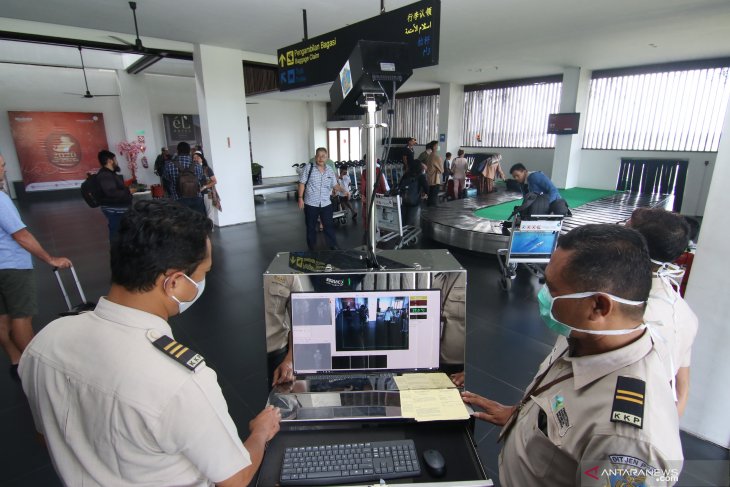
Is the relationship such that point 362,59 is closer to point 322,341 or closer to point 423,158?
point 322,341

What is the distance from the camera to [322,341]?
5.12 ft

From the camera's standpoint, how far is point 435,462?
1235 mm

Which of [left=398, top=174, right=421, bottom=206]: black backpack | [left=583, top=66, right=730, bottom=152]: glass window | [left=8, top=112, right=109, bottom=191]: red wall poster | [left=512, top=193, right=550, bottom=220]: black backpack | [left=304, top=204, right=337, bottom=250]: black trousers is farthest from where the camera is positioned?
[left=8, top=112, right=109, bottom=191]: red wall poster

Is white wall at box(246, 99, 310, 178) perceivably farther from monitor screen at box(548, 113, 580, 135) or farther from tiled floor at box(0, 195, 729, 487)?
monitor screen at box(548, 113, 580, 135)

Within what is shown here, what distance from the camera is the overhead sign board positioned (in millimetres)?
3241

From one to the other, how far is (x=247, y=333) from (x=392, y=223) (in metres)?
3.25

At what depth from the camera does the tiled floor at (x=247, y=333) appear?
2281 mm

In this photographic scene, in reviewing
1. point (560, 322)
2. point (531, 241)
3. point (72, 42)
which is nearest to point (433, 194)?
point (531, 241)

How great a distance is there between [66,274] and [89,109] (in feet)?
32.4

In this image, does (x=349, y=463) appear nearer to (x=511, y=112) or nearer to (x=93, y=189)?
(x=93, y=189)

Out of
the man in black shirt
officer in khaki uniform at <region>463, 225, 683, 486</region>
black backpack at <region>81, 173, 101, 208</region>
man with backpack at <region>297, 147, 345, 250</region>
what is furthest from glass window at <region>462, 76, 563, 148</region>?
officer in khaki uniform at <region>463, 225, 683, 486</region>

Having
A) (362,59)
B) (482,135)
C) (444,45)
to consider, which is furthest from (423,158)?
(362,59)

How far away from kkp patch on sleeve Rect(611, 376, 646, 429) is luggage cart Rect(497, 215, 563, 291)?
382 centimetres

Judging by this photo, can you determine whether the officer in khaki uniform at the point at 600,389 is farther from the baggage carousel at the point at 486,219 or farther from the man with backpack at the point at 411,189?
the man with backpack at the point at 411,189
